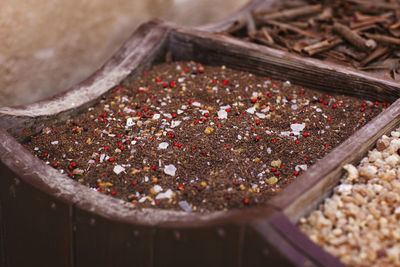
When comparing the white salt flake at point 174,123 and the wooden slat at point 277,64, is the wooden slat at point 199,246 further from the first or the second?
the wooden slat at point 277,64

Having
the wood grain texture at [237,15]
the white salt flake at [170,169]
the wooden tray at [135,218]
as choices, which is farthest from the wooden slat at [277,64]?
the white salt flake at [170,169]

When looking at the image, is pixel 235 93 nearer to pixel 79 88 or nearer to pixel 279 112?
pixel 279 112

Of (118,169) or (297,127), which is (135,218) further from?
(297,127)

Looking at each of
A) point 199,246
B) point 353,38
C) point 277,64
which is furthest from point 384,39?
point 199,246

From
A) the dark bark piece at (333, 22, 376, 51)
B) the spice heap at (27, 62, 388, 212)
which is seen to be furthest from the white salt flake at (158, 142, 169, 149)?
the dark bark piece at (333, 22, 376, 51)

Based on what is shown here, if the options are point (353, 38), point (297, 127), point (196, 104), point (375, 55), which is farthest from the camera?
point (353, 38)

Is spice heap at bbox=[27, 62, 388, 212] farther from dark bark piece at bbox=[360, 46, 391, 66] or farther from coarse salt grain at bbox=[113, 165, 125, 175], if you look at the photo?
dark bark piece at bbox=[360, 46, 391, 66]

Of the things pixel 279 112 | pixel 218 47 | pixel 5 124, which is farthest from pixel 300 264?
pixel 218 47
